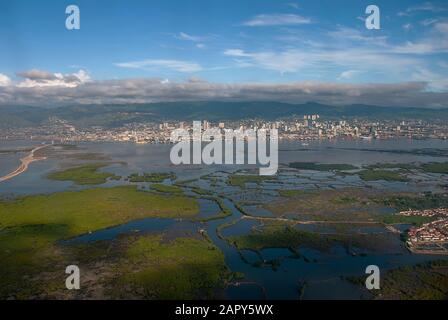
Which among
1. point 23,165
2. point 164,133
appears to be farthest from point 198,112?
point 23,165

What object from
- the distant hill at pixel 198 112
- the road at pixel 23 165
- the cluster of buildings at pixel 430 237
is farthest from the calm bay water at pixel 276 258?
the distant hill at pixel 198 112

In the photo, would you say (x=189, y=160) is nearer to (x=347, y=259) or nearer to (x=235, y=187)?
(x=235, y=187)

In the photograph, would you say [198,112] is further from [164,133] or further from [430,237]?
[430,237]

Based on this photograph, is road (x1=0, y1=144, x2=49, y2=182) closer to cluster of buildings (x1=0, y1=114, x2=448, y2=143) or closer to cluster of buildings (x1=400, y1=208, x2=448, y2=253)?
cluster of buildings (x1=0, y1=114, x2=448, y2=143)

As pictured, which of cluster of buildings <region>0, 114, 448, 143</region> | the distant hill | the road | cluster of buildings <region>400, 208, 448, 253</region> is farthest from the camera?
the distant hill

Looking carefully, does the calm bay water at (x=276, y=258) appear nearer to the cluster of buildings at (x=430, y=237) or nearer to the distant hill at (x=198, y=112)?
the cluster of buildings at (x=430, y=237)

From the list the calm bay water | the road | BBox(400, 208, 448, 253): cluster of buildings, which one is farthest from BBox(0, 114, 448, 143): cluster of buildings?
BBox(400, 208, 448, 253): cluster of buildings
